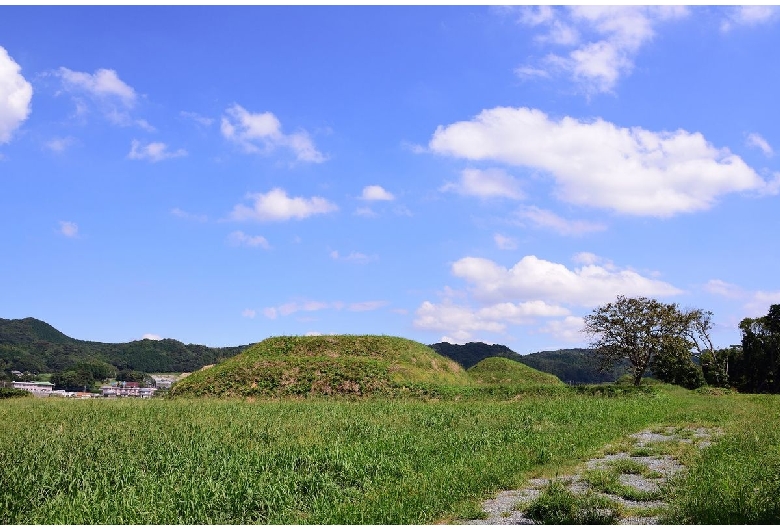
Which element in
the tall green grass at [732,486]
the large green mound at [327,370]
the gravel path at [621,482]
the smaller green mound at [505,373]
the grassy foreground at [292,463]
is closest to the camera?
the tall green grass at [732,486]

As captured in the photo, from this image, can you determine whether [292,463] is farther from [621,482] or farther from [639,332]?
[639,332]

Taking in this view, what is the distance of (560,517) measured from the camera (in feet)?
35.6

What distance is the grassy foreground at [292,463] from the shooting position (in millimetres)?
11562

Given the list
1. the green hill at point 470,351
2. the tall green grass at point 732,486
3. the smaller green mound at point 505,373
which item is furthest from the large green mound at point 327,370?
the green hill at point 470,351

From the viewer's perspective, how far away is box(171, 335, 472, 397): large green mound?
50.2 metres

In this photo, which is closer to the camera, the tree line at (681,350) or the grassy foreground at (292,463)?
the grassy foreground at (292,463)

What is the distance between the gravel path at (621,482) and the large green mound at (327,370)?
31583mm

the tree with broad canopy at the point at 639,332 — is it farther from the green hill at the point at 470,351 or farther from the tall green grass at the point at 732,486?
the green hill at the point at 470,351

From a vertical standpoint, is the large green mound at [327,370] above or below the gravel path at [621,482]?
above

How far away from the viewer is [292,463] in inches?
607

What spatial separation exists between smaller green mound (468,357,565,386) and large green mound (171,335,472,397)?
12993 millimetres

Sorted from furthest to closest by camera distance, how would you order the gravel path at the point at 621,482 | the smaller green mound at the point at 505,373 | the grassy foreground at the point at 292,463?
the smaller green mound at the point at 505,373
the grassy foreground at the point at 292,463
the gravel path at the point at 621,482

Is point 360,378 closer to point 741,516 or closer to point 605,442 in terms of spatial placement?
point 605,442

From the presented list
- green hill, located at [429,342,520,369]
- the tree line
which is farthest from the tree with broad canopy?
green hill, located at [429,342,520,369]
